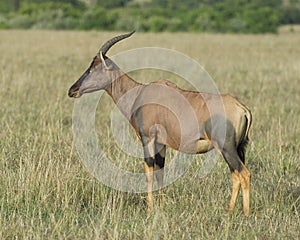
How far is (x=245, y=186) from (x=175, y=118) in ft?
2.98

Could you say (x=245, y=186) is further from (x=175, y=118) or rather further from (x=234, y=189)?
(x=175, y=118)

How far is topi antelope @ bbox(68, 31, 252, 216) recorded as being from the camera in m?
5.50

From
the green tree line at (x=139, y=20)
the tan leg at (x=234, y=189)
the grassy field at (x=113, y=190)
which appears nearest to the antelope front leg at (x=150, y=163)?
the grassy field at (x=113, y=190)

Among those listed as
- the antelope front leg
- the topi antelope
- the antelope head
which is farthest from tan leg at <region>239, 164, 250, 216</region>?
the antelope head

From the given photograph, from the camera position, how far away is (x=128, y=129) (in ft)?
29.8

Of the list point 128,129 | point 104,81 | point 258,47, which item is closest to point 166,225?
point 104,81

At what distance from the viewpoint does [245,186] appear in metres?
5.61

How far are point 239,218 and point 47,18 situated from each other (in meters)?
47.7

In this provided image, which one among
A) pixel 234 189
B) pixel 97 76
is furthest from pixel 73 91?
pixel 234 189

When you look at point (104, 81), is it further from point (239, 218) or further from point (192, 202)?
point (239, 218)

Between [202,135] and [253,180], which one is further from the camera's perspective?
[253,180]

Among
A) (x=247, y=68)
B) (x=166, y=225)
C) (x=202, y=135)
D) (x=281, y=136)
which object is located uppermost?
(x=202, y=135)

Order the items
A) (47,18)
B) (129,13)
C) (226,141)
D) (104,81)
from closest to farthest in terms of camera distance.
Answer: (226,141), (104,81), (47,18), (129,13)

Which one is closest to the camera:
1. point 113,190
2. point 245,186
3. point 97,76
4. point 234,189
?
point 245,186
